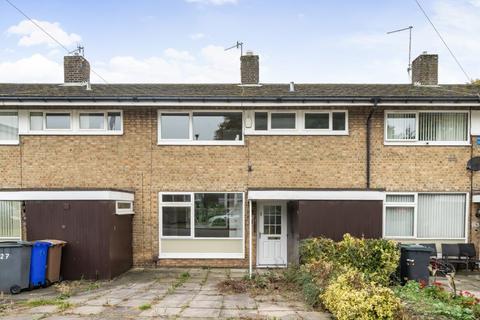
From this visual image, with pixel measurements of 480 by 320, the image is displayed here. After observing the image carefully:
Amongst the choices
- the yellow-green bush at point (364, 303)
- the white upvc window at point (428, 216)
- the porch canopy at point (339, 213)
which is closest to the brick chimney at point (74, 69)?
the porch canopy at point (339, 213)

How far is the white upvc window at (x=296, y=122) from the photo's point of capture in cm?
1073

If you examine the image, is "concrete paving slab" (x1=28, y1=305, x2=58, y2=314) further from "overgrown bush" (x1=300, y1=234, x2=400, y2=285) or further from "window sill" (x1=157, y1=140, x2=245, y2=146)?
"window sill" (x1=157, y1=140, x2=245, y2=146)

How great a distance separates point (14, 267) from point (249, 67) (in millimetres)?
9255

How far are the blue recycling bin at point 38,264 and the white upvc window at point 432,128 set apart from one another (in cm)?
917

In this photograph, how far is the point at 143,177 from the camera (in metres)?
10.7

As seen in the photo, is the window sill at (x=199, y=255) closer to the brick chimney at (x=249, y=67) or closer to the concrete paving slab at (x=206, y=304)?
the concrete paving slab at (x=206, y=304)

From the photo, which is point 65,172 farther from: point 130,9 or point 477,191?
point 477,191

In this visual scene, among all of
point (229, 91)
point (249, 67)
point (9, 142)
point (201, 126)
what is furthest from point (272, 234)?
point (9, 142)

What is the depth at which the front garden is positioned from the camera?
5.33 metres

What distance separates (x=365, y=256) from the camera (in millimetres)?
8109

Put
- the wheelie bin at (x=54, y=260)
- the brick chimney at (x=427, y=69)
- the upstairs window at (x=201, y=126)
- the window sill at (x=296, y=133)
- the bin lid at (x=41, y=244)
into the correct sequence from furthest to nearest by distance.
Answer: the brick chimney at (x=427, y=69) < the upstairs window at (x=201, y=126) < the window sill at (x=296, y=133) < the wheelie bin at (x=54, y=260) < the bin lid at (x=41, y=244)

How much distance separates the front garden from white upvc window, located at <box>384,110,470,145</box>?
3.78 meters

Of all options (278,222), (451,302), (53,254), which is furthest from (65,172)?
(451,302)

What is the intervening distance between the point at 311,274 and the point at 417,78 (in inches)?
358
